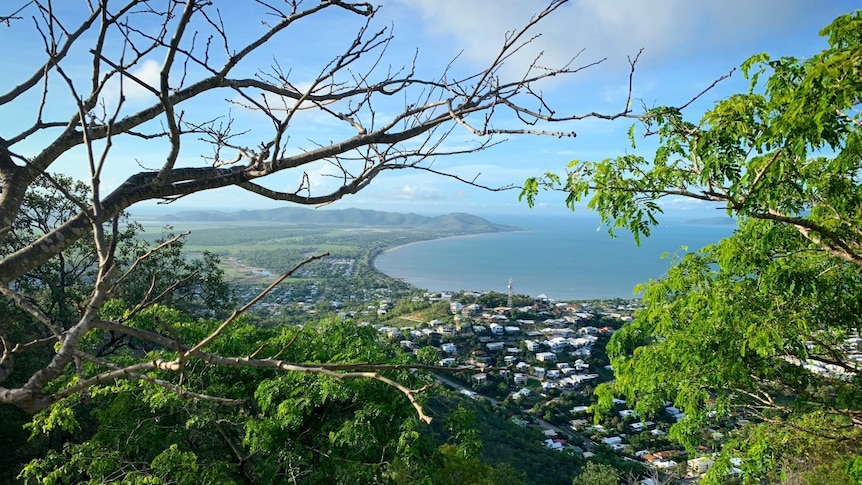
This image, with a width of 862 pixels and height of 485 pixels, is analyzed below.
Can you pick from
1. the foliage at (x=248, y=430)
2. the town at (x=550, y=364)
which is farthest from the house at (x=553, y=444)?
the foliage at (x=248, y=430)

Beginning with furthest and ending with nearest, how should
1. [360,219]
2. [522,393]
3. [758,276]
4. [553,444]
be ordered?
[360,219] → [522,393] → [553,444] → [758,276]

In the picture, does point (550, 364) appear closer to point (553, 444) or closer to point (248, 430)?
point (553, 444)

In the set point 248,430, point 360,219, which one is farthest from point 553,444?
point 360,219

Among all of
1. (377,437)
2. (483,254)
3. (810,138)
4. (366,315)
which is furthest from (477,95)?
(483,254)

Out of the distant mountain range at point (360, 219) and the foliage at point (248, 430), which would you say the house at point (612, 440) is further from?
the distant mountain range at point (360, 219)

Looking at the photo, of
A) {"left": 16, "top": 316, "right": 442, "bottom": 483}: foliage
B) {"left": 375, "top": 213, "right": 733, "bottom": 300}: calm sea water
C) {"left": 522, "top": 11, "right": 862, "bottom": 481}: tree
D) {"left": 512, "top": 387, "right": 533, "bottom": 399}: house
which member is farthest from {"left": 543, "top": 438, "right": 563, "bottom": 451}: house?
{"left": 375, "top": 213, "right": 733, "bottom": 300}: calm sea water

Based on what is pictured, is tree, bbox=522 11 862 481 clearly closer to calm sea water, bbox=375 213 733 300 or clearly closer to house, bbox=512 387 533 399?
house, bbox=512 387 533 399
